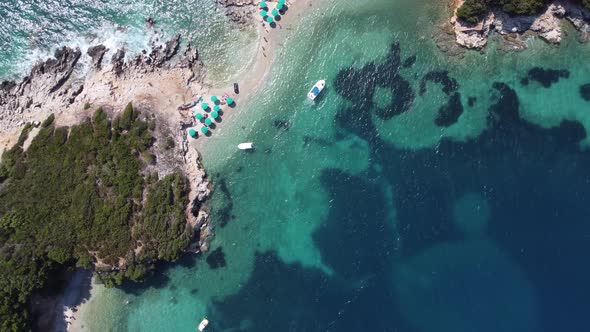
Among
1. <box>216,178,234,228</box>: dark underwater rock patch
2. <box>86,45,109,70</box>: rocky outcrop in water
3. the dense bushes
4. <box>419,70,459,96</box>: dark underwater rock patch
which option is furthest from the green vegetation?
the dense bushes

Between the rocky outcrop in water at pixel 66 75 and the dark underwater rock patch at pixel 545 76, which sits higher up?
the rocky outcrop in water at pixel 66 75

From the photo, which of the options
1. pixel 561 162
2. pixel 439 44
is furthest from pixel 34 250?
pixel 561 162

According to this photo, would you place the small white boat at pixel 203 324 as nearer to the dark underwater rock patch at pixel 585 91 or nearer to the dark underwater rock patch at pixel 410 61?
the dark underwater rock patch at pixel 410 61

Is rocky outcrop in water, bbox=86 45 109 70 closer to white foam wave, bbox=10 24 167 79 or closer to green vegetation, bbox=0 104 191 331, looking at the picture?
white foam wave, bbox=10 24 167 79

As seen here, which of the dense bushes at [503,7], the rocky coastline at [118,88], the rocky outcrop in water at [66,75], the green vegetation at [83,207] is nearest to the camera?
the green vegetation at [83,207]

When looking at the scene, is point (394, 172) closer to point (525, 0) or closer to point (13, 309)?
point (525, 0)

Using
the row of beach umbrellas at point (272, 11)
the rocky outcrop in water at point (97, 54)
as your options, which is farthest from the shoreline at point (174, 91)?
the rocky outcrop in water at point (97, 54)

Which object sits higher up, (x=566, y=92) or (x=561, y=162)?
(x=566, y=92)

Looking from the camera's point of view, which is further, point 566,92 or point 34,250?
point 566,92
